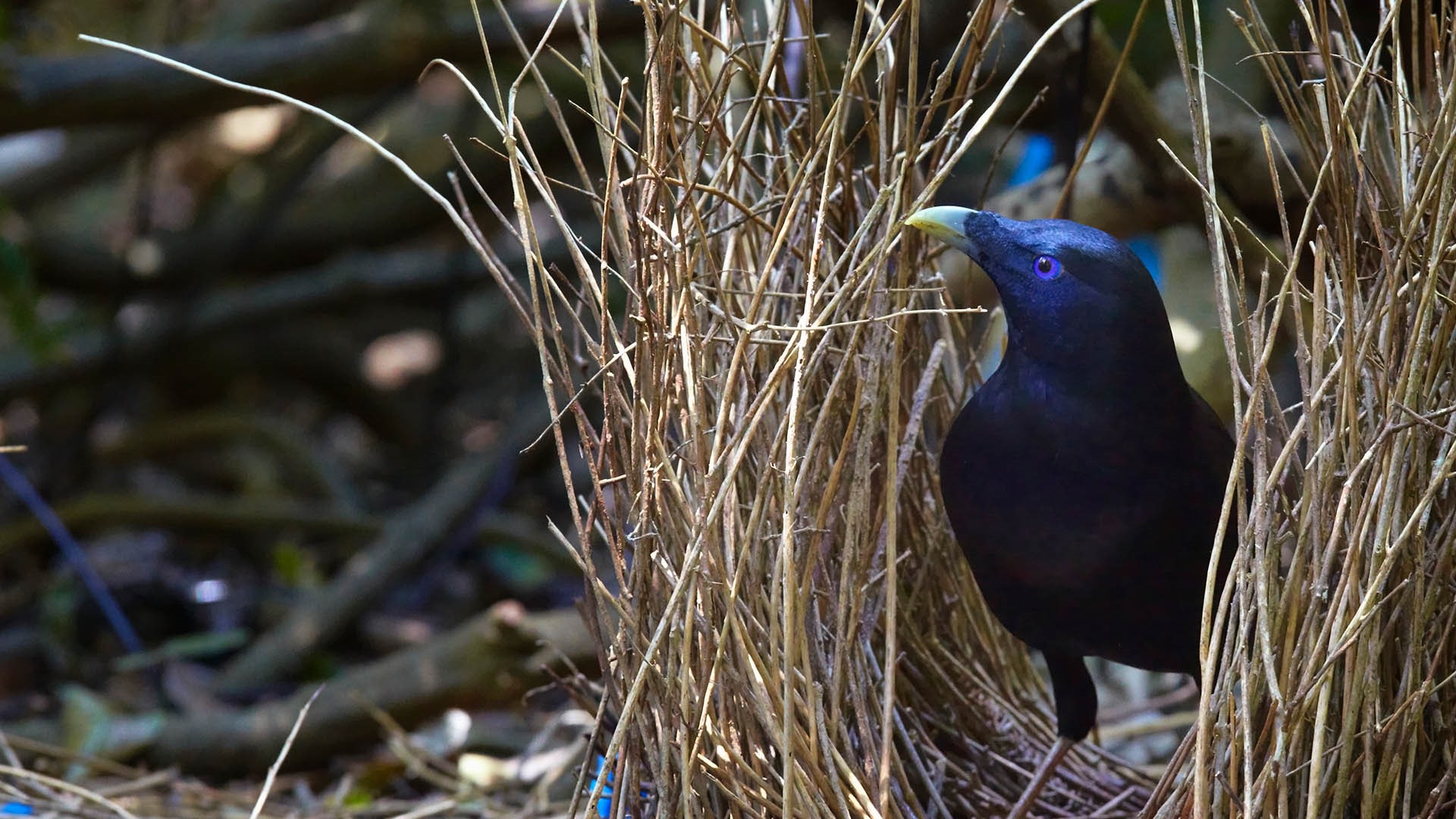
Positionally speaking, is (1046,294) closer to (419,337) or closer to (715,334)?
(715,334)

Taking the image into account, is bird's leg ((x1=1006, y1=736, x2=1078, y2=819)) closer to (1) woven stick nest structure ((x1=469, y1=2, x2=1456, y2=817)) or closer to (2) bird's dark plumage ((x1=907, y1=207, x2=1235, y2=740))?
(1) woven stick nest structure ((x1=469, y1=2, x2=1456, y2=817))

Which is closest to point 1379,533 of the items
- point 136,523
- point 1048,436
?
→ point 1048,436

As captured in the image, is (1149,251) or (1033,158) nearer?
(1149,251)

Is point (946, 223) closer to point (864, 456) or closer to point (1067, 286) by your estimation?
point (1067, 286)

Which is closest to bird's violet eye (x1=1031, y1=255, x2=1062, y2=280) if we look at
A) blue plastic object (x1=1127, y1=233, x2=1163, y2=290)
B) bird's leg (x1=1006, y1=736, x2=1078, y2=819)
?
bird's leg (x1=1006, y1=736, x2=1078, y2=819)

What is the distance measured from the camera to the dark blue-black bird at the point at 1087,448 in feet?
4.91

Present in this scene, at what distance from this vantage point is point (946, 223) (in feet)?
4.88

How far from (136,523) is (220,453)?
2.49 feet

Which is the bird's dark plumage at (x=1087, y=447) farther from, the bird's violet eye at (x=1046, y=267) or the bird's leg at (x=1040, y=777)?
the bird's leg at (x=1040, y=777)

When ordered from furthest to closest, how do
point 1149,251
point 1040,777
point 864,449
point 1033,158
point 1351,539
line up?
1. point 1033,158
2. point 1149,251
3. point 1040,777
4. point 864,449
5. point 1351,539

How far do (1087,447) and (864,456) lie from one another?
24cm

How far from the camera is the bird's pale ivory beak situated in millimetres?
1472

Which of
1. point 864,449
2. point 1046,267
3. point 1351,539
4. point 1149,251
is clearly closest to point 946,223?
point 1046,267

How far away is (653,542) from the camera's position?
54.0 inches
